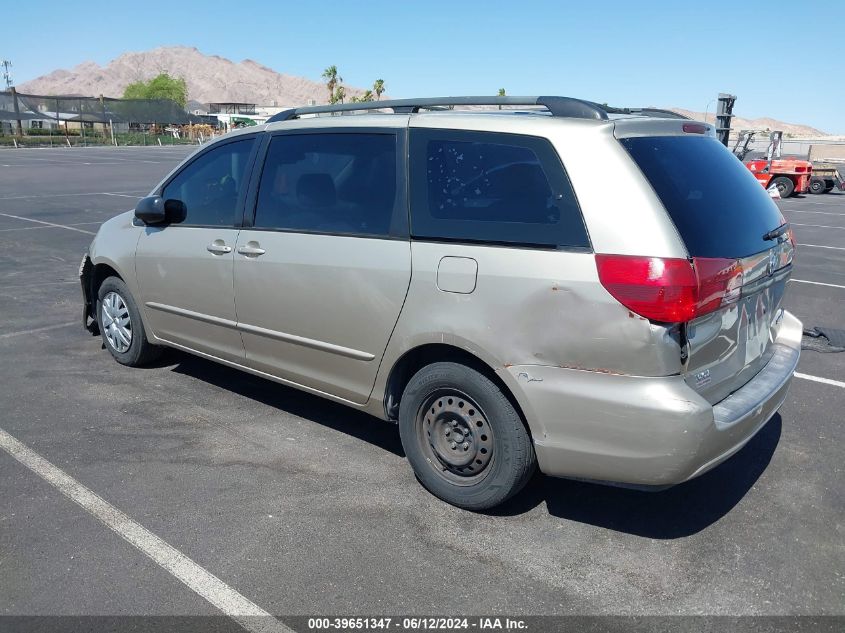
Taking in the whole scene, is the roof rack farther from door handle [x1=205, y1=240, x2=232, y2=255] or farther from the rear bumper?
the rear bumper

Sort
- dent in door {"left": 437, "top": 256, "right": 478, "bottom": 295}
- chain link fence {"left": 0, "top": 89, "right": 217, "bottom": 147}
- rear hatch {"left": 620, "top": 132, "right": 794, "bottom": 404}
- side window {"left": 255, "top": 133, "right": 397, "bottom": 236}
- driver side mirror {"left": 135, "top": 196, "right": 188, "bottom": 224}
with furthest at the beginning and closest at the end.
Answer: chain link fence {"left": 0, "top": 89, "right": 217, "bottom": 147} → driver side mirror {"left": 135, "top": 196, "right": 188, "bottom": 224} → side window {"left": 255, "top": 133, "right": 397, "bottom": 236} → dent in door {"left": 437, "top": 256, "right": 478, "bottom": 295} → rear hatch {"left": 620, "top": 132, "right": 794, "bottom": 404}

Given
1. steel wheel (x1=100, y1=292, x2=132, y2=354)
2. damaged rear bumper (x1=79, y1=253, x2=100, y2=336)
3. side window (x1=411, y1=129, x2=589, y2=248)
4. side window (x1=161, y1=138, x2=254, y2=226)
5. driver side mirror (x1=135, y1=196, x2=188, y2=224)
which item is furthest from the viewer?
damaged rear bumper (x1=79, y1=253, x2=100, y2=336)

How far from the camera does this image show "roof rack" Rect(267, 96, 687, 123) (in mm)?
3543

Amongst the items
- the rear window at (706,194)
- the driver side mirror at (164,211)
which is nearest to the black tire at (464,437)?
the rear window at (706,194)

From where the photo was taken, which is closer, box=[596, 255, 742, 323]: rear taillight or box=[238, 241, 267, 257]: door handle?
box=[596, 255, 742, 323]: rear taillight

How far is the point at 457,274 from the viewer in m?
3.54

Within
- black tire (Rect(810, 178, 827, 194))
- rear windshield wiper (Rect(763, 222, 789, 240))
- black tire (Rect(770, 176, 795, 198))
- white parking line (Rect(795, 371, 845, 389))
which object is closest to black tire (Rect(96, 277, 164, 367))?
rear windshield wiper (Rect(763, 222, 789, 240))

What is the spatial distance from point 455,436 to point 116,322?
3278mm

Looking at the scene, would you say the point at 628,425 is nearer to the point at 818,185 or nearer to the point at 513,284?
the point at 513,284

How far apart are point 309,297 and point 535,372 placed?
145cm

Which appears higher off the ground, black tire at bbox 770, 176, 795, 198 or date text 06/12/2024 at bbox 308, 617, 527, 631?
black tire at bbox 770, 176, 795, 198

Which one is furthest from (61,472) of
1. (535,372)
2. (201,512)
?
(535,372)

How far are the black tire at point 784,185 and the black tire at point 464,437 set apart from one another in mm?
25780

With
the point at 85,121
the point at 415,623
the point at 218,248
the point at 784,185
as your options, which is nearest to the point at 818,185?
the point at 784,185
